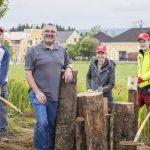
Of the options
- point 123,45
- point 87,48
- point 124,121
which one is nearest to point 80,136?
point 124,121

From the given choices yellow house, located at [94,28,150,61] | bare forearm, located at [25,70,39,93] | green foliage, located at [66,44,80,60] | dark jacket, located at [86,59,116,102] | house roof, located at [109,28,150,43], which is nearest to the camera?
bare forearm, located at [25,70,39,93]

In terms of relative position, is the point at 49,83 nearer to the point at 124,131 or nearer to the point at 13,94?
the point at 124,131

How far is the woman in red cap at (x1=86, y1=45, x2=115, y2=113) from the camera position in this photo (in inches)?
300

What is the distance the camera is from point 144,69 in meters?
7.68

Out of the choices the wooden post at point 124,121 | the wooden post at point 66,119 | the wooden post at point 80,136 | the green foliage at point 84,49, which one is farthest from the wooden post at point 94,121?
the green foliage at point 84,49

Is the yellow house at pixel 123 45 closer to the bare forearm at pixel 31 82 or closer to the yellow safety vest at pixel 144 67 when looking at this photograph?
the yellow safety vest at pixel 144 67

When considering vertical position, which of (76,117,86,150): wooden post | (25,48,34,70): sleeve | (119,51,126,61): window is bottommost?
(76,117,86,150): wooden post

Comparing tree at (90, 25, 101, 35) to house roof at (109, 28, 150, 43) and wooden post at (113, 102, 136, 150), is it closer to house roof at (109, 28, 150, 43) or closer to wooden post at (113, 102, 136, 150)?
house roof at (109, 28, 150, 43)

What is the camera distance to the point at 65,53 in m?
6.86

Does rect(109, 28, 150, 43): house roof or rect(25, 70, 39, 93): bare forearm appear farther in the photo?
rect(109, 28, 150, 43): house roof

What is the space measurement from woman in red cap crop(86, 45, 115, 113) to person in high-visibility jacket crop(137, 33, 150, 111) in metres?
0.41

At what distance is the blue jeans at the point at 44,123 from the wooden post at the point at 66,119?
9 centimetres

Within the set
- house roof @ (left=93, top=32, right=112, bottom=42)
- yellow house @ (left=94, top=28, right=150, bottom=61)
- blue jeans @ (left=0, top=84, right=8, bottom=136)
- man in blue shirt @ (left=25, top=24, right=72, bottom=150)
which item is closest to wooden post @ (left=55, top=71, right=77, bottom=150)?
man in blue shirt @ (left=25, top=24, right=72, bottom=150)

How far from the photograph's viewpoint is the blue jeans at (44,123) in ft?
21.4
